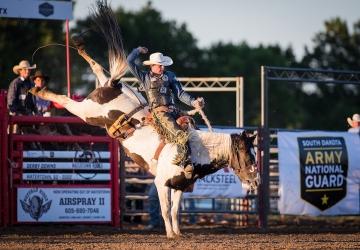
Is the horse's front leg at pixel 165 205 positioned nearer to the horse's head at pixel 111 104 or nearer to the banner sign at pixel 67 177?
the horse's head at pixel 111 104

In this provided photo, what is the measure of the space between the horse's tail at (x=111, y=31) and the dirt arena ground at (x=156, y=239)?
7.27ft

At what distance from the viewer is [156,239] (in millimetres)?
10109

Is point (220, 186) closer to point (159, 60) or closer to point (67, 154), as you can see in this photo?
point (67, 154)

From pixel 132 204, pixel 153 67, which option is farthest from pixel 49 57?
pixel 153 67

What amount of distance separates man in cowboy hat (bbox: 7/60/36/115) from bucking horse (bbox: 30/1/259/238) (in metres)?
0.89

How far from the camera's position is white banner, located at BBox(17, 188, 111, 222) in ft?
39.2

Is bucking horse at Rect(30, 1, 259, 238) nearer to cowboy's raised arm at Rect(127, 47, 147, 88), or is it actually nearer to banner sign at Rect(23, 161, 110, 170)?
cowboy's raised arm at Rect(127, 47, 147, 88)

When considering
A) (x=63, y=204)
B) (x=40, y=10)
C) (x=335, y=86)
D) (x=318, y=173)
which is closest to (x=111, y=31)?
(x=40, y=10)

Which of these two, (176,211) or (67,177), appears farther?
(67,177)

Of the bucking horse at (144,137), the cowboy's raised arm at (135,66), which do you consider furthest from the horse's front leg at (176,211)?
the cowboy's raised arm at (135,66)

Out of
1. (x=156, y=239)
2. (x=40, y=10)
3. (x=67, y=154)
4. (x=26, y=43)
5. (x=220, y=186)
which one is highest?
(x=26, y=43)

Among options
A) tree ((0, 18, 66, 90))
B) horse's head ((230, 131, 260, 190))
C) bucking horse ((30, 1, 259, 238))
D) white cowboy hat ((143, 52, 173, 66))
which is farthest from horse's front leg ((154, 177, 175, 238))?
tree ((0, 18, 66, 90))

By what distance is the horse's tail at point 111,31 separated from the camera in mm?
11078

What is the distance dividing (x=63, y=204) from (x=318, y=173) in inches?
167
